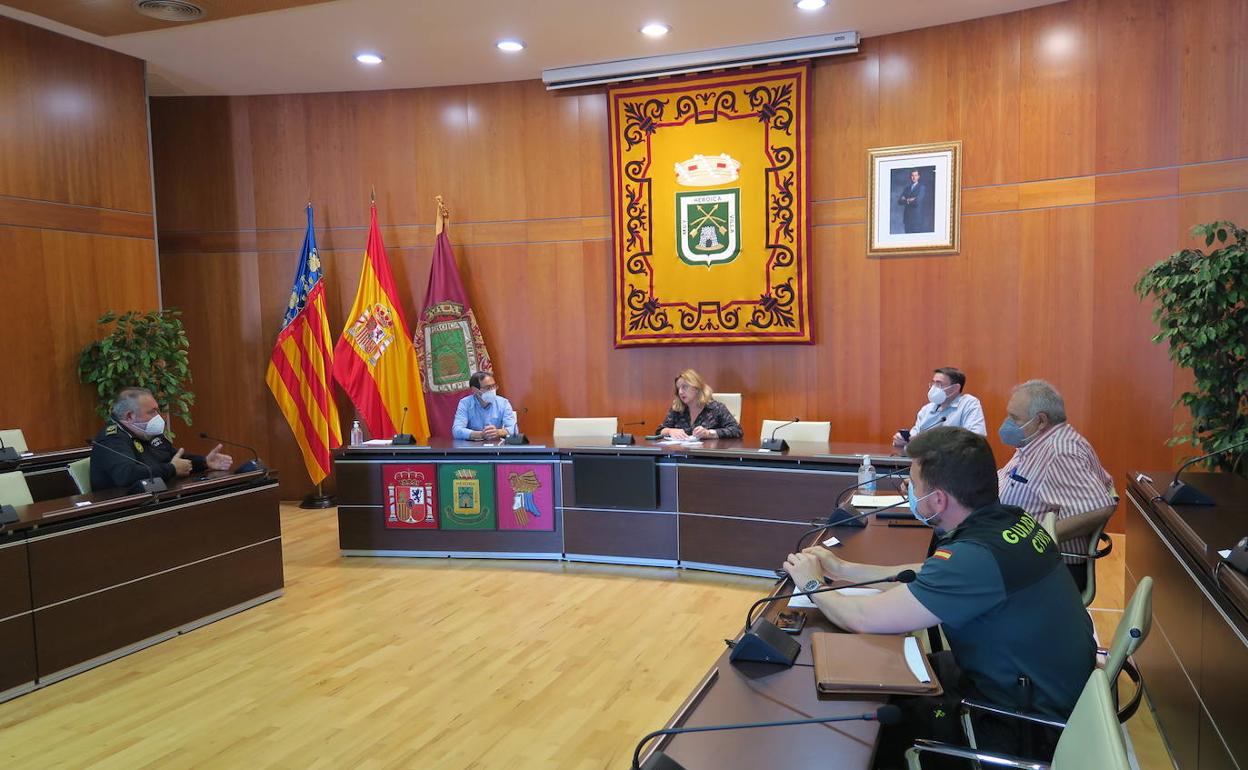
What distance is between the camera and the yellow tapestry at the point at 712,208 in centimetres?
632

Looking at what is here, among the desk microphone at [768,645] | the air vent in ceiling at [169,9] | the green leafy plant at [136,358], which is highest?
the air vent in ceiling at [169,9]

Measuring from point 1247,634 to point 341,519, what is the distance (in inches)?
200

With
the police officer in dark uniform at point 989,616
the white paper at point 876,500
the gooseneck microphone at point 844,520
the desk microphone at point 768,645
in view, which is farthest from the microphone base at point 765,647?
the white paper at point 876,500

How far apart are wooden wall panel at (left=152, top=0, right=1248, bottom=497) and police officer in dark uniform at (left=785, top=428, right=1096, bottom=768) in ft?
14.5

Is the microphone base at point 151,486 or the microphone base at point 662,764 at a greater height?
the microphone base at point 662,764

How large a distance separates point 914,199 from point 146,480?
5.36 metres

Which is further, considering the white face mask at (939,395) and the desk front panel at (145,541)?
the white face mask at (939,395)

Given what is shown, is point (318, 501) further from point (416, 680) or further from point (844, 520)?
point (844, 520)

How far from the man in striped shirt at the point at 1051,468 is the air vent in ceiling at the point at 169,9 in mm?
5415

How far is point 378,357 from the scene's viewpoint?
23.0ft

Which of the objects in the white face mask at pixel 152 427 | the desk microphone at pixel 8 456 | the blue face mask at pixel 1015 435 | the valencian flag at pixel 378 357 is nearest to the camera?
the blue face mask at pixel 1015 435

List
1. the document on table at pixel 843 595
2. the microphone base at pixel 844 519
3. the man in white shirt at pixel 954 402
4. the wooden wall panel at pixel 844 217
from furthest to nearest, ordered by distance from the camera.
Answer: the wooden wall panel at pixel 844 217 → the man in white shirt at pixel 954 402 → the microphone base at pixel 844 519 → the document on table at pixel 843 595

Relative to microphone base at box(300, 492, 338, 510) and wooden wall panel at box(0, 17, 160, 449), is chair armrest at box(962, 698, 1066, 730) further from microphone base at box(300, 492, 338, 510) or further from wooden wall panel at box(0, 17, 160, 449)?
microphone base at box(300, 492, 338, 510)

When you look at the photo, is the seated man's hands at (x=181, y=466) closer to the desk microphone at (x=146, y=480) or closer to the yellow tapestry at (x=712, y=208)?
the desk microphone at (x=146, y=480)
